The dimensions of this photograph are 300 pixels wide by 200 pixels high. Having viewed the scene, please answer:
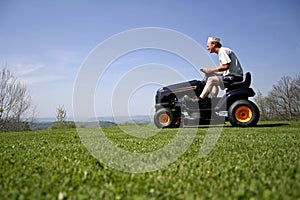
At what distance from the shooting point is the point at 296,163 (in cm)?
230

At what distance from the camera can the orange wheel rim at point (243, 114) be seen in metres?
A: 6.74

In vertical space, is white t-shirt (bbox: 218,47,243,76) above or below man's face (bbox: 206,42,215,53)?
below

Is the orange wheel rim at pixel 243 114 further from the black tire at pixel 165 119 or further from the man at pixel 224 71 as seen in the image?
the black tire at pixel 165 119

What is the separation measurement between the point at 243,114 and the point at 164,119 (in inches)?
88.2

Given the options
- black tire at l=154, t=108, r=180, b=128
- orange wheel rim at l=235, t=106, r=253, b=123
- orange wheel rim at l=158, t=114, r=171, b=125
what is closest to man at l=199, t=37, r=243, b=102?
orange wheel rim at l=235, t=106, r=253, b=123

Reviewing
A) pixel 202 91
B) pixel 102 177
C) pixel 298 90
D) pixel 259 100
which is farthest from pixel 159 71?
pixel 298 90

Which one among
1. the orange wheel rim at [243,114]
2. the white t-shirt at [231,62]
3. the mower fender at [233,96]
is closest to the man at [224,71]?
the white t-shirt at [231,62]

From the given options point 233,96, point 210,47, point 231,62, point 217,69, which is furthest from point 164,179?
point 210,47

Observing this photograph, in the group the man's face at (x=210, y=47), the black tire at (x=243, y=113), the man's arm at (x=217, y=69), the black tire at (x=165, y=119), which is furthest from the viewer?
the black tire at (x=165, y=119)

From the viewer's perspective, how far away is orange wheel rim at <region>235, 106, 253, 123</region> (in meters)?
6.74

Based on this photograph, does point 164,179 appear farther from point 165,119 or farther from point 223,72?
point 165,119

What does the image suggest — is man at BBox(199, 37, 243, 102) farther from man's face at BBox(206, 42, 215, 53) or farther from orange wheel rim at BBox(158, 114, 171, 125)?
orange wheel rim at BBox(158, 114, 171, 125)

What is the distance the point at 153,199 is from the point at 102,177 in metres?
0.70

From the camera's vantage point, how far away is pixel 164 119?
7770 millimetres
